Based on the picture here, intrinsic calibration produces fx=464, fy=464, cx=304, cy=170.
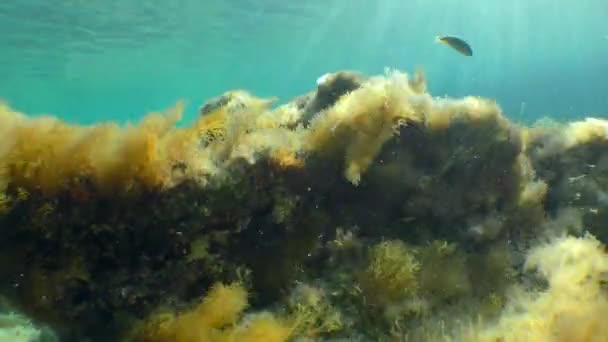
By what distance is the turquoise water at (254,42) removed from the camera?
29.4 metres

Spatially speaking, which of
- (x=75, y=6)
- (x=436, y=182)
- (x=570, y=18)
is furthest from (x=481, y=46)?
(x=436, y=182)

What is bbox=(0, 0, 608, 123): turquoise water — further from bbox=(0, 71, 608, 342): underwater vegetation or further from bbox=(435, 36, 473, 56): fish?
bbox=(0, 71, 608, 342): underwater vegetation

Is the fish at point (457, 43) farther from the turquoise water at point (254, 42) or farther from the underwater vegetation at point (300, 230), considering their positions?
the underwater vegetation at point (300, 230)

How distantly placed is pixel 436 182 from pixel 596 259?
1244 millimetres

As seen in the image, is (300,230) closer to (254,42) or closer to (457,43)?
(457,43)

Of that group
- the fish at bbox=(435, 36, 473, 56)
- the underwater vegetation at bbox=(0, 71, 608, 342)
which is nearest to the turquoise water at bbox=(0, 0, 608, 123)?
the fish at bbox=(435, 36, 473, 56)

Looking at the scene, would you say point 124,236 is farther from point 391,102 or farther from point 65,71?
point 65,71

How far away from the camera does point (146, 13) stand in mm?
28547

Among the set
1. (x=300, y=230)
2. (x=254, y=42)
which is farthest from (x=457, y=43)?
(x=254, y=42)

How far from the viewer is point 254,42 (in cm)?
4272

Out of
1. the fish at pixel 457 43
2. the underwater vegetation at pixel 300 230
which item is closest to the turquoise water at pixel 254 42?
the fish at pixel 457 43

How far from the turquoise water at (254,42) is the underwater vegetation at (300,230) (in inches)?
367

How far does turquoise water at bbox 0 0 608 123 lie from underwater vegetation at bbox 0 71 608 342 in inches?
367

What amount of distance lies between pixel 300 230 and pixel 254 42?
136 feet
